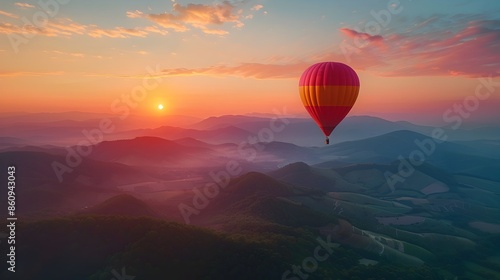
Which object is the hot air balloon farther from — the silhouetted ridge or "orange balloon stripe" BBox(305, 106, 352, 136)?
the silhouetted ridge


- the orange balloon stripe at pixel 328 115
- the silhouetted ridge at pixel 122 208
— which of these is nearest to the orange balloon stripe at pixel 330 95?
the orange balloon stripe at pixel 328 115

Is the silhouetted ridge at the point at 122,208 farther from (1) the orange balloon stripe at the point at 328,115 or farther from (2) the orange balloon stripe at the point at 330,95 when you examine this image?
(2) the orange balloon stripe at the point at 330,95

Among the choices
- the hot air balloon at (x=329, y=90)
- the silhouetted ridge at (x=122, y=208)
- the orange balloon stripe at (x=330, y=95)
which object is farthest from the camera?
the silhouetted ridge at (x=122, y=208)

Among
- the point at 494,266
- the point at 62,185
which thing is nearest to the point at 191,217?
the point at 62,185

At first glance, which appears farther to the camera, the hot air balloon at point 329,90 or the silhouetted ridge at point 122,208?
the silhouetted ridge at point 122,208

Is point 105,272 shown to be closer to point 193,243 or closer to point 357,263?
point 193,243

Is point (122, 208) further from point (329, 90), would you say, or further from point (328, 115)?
point (329, 90)

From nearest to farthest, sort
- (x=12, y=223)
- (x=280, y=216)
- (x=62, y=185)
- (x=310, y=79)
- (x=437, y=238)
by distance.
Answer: (x=310, y=79), (x=12, y=223), (x=280, y=216), (x=437, y=238), (x=62, y=185)

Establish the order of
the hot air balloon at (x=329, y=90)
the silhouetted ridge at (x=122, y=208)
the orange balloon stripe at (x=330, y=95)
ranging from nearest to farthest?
the hot air balloon at (x=329, y=90) < the orange balloon stripe at (x=330, y=95) < the silhouetted ridge at (x=122, y=208)
